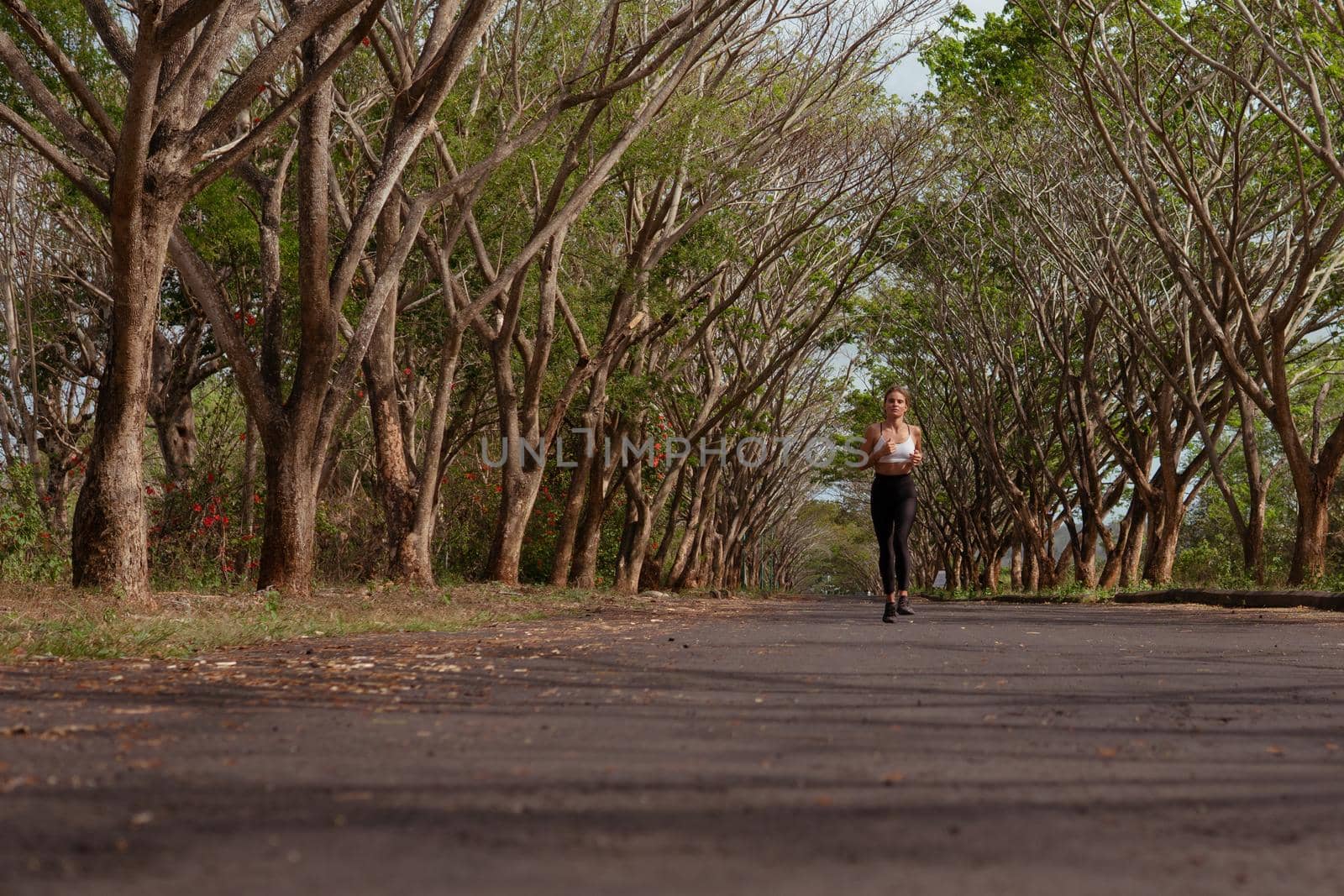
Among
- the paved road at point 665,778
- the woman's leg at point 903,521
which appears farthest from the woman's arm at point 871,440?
the paved road at point 665,778

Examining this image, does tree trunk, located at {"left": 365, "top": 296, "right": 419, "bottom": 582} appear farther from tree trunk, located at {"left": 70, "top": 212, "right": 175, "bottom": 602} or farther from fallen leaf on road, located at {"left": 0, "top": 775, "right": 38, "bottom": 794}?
fallen leaf on road, located at {"left": 0, "top": 775, "right": 38, "bottom": 794}

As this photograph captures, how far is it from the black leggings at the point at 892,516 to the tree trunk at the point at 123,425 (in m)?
5.64

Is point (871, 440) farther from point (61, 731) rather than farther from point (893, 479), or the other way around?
point (61, 731)

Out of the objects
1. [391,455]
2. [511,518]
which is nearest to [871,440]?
[391,455]

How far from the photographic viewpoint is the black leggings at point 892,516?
36.8 ft

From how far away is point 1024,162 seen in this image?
2220 centimetres

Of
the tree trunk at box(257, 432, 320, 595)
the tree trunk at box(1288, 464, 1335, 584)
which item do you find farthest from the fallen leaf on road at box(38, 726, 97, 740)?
the tree trunk at box(1288, 464, 1335, 584)

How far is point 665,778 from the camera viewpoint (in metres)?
3.70

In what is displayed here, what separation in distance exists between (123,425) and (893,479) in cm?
592

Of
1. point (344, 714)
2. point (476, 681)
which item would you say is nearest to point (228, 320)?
point (476, 681)

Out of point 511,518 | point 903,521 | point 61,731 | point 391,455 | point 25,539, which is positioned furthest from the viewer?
point 511,518

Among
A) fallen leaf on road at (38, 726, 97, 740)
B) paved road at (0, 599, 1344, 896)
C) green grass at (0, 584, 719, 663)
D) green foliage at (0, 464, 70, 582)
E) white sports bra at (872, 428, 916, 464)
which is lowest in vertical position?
fallen leaf on road at (38, 726, 97, 740)

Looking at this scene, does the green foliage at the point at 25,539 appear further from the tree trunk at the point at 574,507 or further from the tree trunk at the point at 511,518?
the tree trunk at the point at 574,507

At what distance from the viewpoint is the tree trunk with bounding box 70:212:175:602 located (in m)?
9.55
